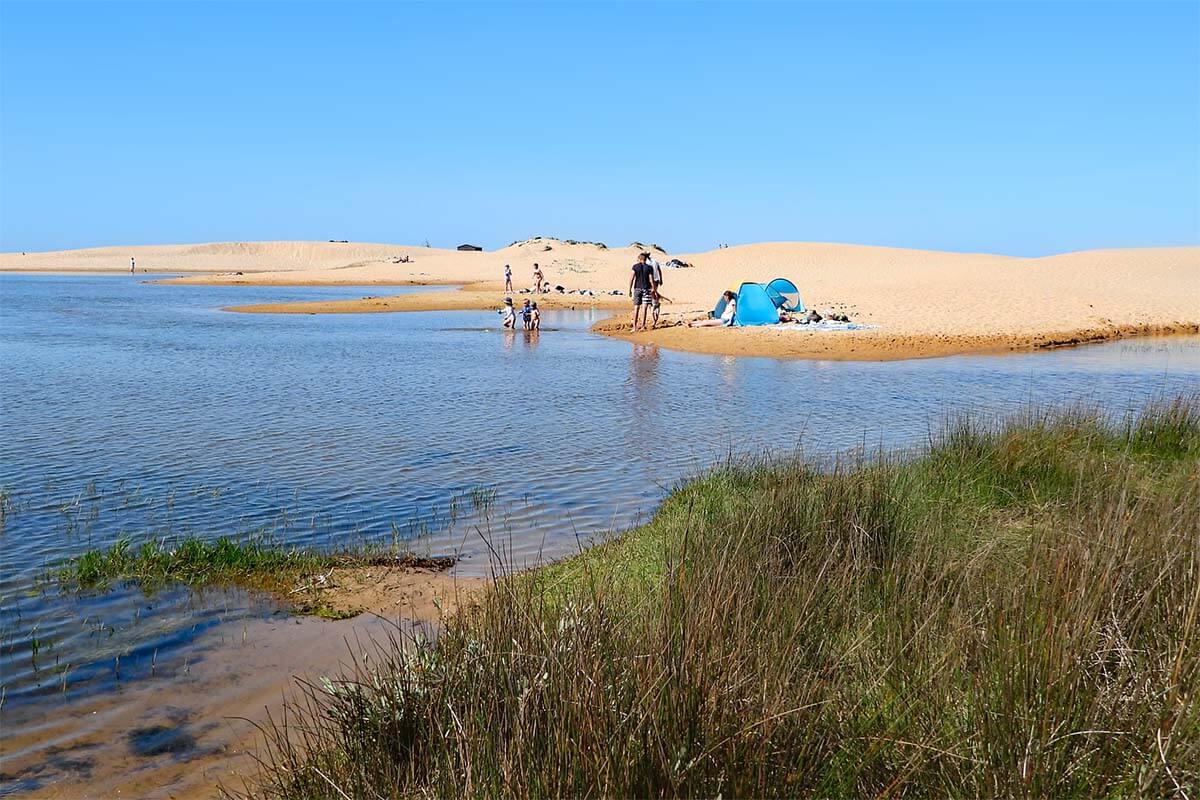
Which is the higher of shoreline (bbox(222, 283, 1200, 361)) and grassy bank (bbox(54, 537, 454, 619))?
shoreline (bbox(222, 283, 1200, 361))

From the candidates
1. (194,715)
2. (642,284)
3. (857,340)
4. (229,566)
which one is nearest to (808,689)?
(194,715)

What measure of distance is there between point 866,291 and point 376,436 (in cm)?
3017

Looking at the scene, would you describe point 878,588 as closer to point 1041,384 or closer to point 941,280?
point 1041,384

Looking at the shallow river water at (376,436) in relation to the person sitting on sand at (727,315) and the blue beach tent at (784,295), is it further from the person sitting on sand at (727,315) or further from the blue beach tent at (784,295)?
the blue beach tent at (784,295)

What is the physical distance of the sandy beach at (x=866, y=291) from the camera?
2430cm

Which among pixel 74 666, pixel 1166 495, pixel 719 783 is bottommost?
pixel 74 666

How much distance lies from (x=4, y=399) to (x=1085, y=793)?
1562 centimetres

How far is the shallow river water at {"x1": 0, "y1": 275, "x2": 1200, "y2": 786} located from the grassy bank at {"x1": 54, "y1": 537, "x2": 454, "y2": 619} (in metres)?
0.18

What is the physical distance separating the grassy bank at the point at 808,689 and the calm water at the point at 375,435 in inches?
92.6

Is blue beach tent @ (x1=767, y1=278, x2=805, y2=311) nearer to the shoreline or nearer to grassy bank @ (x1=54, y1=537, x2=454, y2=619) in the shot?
the shoreline

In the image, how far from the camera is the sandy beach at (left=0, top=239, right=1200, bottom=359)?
24297 mm

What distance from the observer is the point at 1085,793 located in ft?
9.00

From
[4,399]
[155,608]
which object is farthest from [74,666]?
[4,399]

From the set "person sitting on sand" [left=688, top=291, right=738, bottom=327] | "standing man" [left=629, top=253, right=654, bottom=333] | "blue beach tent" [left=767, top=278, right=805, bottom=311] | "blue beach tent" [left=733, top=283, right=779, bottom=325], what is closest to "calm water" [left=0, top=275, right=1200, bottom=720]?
"standing man" [left=629, top=253, right=654, bottom=333]
